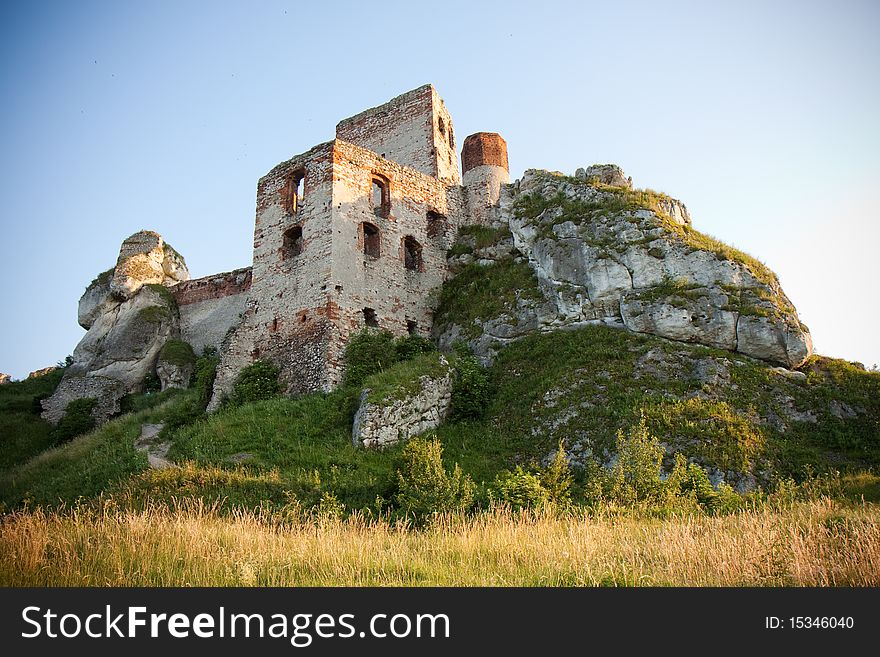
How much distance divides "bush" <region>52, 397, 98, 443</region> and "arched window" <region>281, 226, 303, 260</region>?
35.5 ft

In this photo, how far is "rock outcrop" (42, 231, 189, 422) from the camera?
27.0 metres

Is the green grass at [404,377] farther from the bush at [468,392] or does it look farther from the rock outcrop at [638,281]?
the rock outcrop at [638,281]

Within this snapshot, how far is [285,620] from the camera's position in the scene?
5.90m

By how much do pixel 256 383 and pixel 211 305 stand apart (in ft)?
39.4

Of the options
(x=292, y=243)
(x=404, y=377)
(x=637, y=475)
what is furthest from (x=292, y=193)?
(x=637, y=475)

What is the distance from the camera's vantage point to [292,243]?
22.9 metres

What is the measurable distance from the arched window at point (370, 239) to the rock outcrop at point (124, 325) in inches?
509

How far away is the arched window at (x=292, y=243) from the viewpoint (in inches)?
883

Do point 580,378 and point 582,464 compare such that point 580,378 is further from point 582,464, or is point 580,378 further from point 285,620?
point 285,620

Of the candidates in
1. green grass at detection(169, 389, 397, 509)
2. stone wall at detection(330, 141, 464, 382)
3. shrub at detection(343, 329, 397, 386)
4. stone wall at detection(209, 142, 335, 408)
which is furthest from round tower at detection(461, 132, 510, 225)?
green grass at detection(169, 389, 397, 509)

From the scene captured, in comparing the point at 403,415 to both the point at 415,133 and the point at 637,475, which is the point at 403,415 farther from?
the point at 415,133

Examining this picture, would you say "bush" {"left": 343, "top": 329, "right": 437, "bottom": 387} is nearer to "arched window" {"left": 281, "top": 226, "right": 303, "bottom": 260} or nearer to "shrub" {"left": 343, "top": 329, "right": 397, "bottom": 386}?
"shrub" {"left": 343, "top": 329, "right": 397, "bottom": 386}

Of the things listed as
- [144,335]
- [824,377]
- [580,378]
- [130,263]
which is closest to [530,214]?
[580,378]

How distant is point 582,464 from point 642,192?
11183 millimetres
